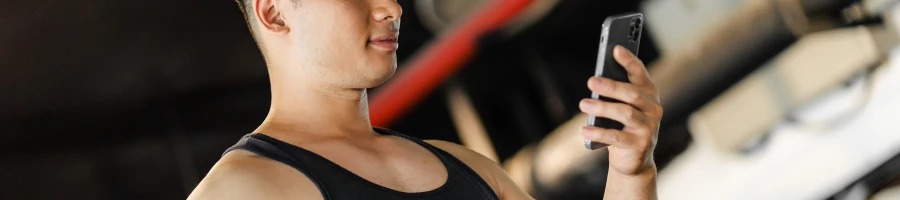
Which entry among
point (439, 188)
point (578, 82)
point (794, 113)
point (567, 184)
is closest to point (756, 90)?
point (794, 113)

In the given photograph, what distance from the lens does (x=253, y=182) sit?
76 cm

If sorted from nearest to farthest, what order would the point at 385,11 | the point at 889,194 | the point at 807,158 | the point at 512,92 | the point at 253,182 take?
1. the point at 253,182
2. the point at 385,11
3. the point at 889,194
4. the point at 807,158
5. the point at 512,92

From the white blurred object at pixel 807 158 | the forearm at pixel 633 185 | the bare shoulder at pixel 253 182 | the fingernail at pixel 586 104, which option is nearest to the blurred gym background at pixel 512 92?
the white blurred object at pixel 807 158

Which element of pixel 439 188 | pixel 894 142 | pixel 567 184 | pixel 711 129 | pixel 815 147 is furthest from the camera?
pixel 567 184

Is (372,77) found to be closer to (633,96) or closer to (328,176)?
(328,176)

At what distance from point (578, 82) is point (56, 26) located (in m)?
1.14

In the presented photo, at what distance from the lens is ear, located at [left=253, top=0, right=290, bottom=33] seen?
0.85 meters

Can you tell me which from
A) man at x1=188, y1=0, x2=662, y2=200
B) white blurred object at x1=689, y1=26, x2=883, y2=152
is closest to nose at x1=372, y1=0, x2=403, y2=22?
man at x1=188, y1=0, x2=662, y2=200

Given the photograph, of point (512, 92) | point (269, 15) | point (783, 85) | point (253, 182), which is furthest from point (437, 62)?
point (253, 182)

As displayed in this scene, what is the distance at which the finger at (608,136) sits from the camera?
772mm

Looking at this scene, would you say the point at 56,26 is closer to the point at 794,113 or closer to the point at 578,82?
the point at 578,82

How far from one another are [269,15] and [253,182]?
17 cm

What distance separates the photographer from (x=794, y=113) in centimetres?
152

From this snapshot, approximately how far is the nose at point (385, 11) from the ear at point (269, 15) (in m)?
0.08
